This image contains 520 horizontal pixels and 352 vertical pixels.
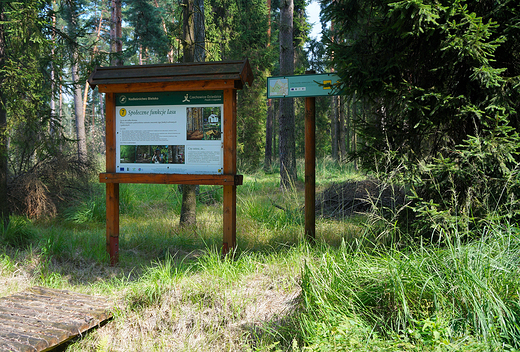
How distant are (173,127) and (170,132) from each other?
74mm

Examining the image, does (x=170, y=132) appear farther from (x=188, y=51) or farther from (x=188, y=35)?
(x=188, y=35)

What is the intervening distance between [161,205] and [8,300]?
4762 mm

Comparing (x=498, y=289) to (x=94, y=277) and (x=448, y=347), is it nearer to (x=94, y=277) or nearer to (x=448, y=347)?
(x=448, y=347)

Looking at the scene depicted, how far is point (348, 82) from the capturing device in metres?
4.06

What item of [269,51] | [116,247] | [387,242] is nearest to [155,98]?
[116,247]

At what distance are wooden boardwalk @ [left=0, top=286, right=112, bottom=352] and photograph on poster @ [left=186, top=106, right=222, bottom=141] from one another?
2125 millimetres

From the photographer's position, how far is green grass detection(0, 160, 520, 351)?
2.37 meters

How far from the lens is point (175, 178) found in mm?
4637

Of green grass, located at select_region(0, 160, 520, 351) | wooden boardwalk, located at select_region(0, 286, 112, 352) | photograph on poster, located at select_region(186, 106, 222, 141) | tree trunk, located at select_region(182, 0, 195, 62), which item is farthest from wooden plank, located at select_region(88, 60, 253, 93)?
wooden boardwalk, located at select_region(0, 286, 112, 352)

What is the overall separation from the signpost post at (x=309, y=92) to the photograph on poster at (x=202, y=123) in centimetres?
74

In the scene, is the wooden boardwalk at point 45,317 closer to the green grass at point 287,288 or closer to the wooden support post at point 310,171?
the green grass at point 287,288

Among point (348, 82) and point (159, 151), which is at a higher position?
point (348, 82)

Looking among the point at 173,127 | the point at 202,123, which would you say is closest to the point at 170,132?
the point at 173,127

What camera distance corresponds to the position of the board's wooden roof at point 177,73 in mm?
4453
